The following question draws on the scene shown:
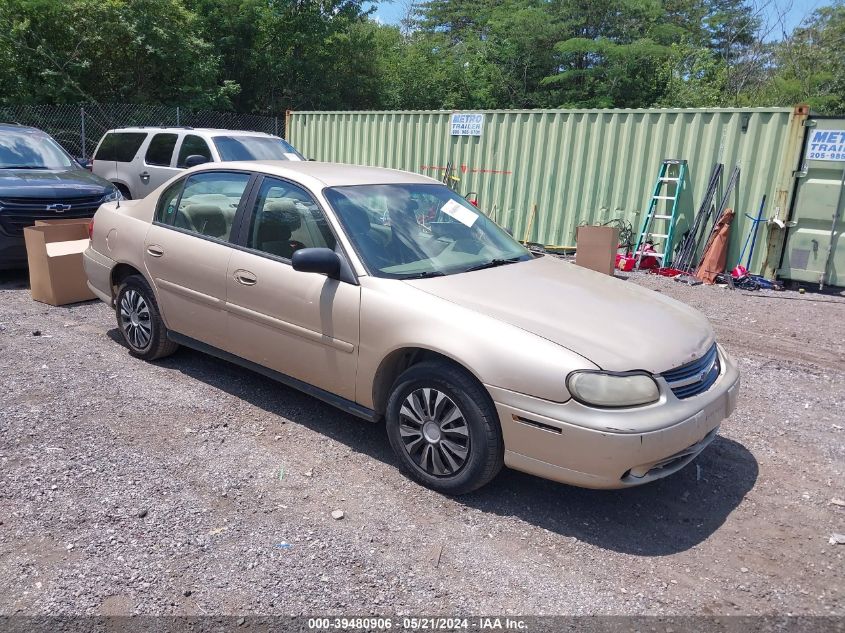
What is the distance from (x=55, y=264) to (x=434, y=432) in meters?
5.43

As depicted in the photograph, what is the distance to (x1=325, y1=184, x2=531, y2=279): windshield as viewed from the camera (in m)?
4.09

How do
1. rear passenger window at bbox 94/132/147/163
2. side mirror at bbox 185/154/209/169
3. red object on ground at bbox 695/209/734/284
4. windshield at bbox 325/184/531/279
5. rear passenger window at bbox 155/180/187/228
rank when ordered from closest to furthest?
→ windshield at bbox 325/184/531/279 < rear passenger window at bbox 155/180/187/228 < side mirror at bbox 185/154/209/169 < red object on ground at bbox 695/209/734/284 < rear passenger window at bbox 94/132/147/163

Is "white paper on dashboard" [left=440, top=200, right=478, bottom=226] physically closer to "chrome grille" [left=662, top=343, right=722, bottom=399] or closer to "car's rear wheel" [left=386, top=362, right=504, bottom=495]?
"car's rear wheel" [left=386, top=362, right=504, bottom=495]

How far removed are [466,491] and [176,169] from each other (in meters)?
8.62

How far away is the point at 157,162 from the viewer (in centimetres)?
1096

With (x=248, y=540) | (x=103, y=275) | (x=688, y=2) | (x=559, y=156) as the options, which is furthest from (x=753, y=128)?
(x=688, y=2)

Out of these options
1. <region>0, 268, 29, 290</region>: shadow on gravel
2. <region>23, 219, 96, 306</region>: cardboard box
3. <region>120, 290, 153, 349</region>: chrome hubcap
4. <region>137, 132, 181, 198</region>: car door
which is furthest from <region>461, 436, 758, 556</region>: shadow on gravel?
<region>137, 132, 181, 198</region>: car door

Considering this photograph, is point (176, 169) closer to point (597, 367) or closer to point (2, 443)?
point (2, 443)

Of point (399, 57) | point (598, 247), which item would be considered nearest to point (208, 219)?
point (598, 247)

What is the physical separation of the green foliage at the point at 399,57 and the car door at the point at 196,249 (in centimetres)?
1671

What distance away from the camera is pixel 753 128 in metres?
9.70

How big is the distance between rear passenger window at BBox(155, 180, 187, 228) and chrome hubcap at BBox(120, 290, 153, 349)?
64 cm

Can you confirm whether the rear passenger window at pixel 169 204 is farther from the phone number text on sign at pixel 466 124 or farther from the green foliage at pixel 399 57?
the green foliage at pixel 399 57

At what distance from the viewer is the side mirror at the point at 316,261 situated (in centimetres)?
389
